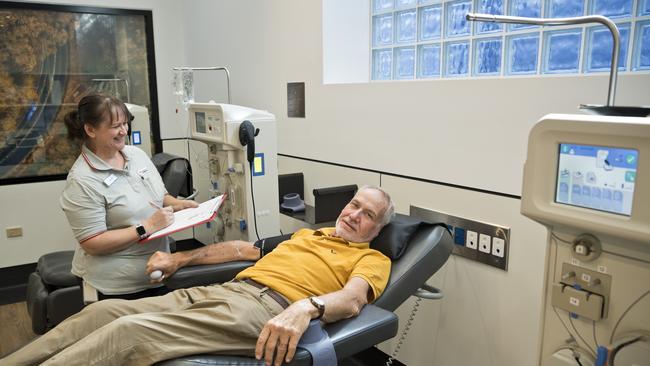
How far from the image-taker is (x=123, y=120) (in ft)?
6.60

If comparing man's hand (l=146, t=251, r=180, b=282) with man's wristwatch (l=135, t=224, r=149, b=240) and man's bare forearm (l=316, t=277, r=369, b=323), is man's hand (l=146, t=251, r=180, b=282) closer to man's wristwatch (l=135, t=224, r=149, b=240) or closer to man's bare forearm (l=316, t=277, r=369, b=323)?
man's wristwatch (l=135, t=224, r=149, b=240)

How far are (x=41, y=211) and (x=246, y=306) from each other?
3.10 m

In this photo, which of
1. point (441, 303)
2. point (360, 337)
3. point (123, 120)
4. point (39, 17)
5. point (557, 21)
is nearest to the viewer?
point (557, 21)

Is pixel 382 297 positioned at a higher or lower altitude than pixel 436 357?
Answer: higher

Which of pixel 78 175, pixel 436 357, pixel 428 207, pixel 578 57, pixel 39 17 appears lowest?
pixel 436 357

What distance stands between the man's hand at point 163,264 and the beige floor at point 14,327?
1315mm

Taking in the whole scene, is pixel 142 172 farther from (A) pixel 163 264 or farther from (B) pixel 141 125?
(B) pixel 141 125

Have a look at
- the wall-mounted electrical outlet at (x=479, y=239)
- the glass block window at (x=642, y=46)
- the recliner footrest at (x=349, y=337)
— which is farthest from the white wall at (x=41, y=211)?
the glass block window at (x=642, y=46)

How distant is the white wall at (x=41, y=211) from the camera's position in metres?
3.88

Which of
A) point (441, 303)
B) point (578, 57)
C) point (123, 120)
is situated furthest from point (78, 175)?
point (578, 57)

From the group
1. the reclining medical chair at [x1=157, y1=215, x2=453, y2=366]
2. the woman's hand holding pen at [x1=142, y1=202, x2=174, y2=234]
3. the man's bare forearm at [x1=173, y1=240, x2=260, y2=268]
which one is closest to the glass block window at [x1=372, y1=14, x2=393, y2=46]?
the reclining medical chair at [x1=157, y1=215, x2=453, y2=366]

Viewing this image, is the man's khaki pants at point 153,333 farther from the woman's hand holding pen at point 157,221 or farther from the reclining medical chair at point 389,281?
the woman's hand holding pen at point 157,221

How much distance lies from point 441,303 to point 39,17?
372cm

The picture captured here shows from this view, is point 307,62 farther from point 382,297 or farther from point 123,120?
point 382,297
